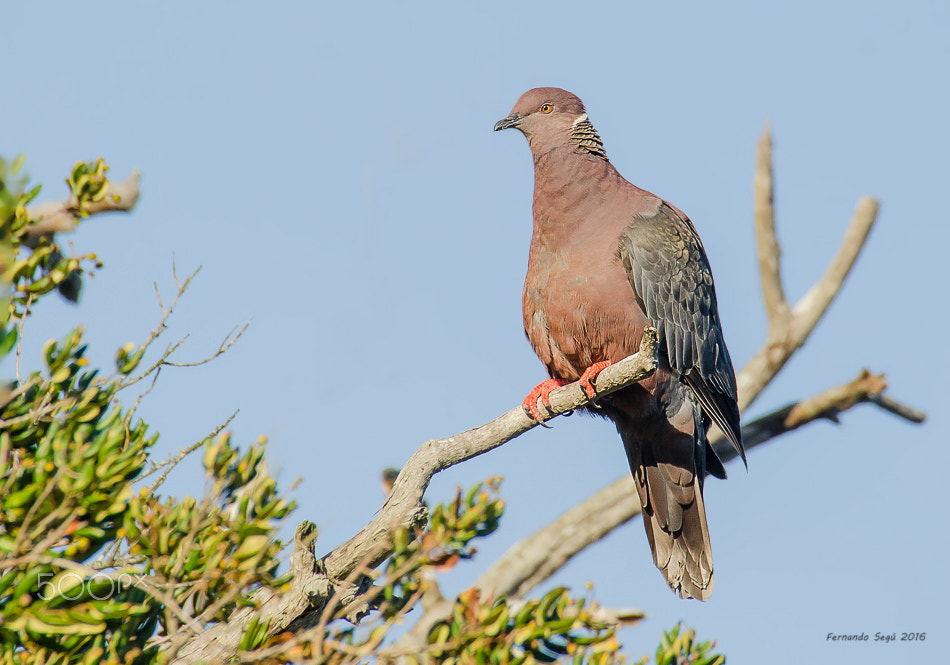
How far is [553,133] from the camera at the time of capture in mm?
6062

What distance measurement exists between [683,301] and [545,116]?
61.3 inches

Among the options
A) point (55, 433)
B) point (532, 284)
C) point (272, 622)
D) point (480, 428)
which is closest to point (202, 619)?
point (272, 622)

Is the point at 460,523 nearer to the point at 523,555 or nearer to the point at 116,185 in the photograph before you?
the point at 116,185

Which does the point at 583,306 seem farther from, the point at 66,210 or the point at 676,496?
the point at 66,210

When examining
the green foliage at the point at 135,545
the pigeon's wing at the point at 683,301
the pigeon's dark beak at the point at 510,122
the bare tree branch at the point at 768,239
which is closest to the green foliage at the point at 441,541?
the green foliage at the point at 135,545

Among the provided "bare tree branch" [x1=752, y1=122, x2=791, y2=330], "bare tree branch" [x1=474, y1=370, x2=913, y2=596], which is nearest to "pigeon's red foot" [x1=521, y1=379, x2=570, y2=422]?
"bare tree branch" [x1=752, y1=122, x2=791, y2=330]

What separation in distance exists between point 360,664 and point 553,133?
374 centimetres

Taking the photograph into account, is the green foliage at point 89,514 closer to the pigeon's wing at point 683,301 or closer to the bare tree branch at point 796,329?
the pigeon's wing at point 683,301

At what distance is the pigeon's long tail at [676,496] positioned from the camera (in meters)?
5.76

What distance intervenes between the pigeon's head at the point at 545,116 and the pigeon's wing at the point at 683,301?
2.71 feet

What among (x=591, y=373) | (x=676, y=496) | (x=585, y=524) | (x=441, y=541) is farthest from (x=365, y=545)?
(x=585, y=524)

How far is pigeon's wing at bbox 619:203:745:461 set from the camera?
5461mm

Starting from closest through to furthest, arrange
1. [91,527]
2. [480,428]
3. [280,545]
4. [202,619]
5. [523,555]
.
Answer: [202,619] → [91,527] → [280,545] → [480,428] → [523,555]

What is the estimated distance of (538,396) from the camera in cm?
524
